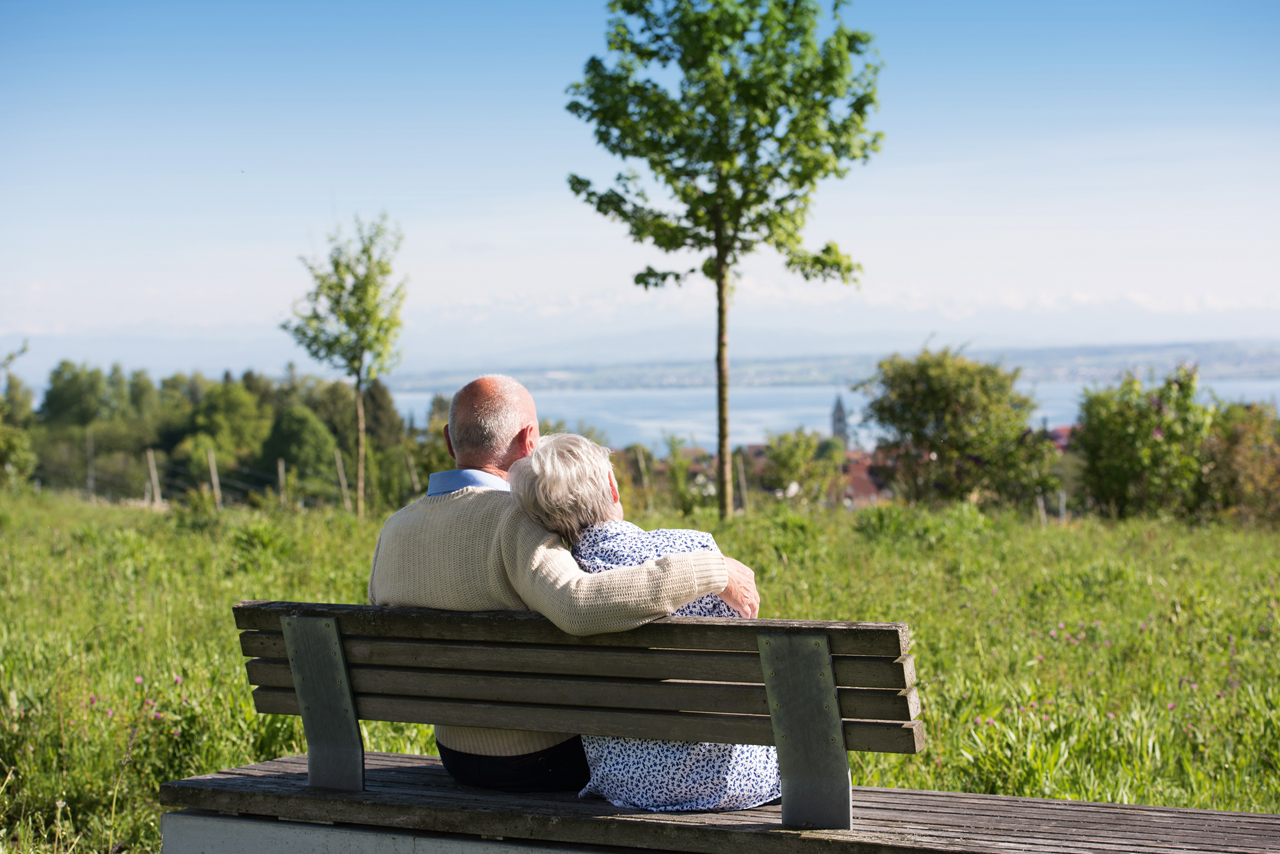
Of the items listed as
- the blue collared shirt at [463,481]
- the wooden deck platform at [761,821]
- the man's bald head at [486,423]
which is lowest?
the wooden deck platform at [761,821]

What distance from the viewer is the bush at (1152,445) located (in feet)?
47.4

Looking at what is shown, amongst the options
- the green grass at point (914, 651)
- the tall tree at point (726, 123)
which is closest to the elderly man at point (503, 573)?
the green grass at point (914, 651)

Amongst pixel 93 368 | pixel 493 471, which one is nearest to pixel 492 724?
pixel 493 471

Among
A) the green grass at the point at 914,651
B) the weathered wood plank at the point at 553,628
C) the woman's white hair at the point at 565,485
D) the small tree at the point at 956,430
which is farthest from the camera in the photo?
the small tree at the point at 956,430

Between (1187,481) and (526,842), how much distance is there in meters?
14.5

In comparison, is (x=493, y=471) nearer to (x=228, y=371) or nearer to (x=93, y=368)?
(x=228, y=371)

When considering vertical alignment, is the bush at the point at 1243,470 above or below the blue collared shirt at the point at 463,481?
below

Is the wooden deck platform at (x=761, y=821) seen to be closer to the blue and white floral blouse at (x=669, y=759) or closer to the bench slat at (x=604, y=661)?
the blue and white floral blouse at (x=669, y=759)

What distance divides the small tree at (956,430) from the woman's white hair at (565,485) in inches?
550

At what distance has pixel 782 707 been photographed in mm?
2357

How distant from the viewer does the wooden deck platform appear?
2.36 metres

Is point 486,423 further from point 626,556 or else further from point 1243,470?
point 1243,470

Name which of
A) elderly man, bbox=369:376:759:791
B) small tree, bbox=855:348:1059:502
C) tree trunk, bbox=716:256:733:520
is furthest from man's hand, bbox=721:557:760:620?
small tree, bbox=855:348:1059:502

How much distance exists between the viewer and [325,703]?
290 cm
